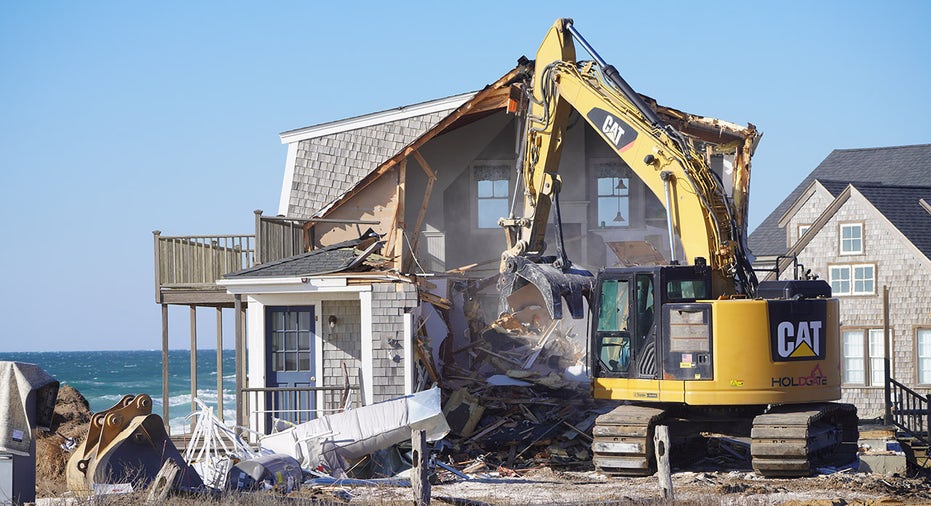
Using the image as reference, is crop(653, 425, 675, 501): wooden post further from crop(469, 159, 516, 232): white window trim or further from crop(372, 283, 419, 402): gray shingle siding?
crop(469, 159, 516, 232): white window trim

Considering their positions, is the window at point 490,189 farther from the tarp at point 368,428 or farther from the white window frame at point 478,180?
the tarp at point 368,428

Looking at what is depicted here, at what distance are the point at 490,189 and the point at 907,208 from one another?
14520mm

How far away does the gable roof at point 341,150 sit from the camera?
26.1m

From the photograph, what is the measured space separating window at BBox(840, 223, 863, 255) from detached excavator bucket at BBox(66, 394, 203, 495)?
23318mm

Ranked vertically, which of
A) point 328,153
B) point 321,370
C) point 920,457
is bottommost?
point 920,457

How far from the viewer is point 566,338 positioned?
2414cm

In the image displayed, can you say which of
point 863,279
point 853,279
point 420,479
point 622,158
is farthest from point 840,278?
point 420,479

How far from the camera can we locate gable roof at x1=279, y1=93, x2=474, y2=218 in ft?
85.6

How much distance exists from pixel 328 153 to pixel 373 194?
6.42 feet

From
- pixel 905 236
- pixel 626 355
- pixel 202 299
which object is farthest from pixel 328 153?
pixel 905 236

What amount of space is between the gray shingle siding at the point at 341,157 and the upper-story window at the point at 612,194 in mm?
3382

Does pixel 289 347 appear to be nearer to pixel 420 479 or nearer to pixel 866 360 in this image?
pixel 420 479

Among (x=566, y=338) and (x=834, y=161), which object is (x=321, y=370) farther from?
(x=834, y=161)

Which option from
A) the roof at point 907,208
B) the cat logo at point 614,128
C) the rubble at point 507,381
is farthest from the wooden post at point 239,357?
the roof at point 907,208
